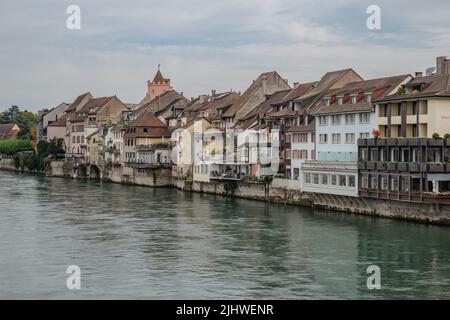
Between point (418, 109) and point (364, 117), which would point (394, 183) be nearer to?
point (418, 109)

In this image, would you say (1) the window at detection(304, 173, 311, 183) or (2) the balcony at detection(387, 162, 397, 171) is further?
(1) the window at detection(304, 173, 311, 183)

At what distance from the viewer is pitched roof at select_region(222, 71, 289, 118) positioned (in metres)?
96.9

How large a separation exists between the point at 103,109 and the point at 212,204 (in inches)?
2480

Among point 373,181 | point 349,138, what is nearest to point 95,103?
point 349,138

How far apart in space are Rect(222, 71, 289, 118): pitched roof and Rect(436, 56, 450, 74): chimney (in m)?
35.2

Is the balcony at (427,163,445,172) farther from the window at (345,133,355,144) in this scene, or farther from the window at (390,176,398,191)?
the window at (345,133,355,144)

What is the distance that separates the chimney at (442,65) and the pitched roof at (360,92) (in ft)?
8.02

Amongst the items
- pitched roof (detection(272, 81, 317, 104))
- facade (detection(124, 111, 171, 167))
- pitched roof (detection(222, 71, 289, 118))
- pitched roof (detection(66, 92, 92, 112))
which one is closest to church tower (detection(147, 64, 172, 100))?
pitched roof (detection(66, 92, 92, 112))

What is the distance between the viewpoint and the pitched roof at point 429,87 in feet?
185

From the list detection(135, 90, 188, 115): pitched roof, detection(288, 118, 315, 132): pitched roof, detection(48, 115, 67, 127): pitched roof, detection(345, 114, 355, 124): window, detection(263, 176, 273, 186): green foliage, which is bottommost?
detection(263, 176, 273, 186): green foliage

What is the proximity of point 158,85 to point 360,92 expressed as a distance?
94111 millimetres

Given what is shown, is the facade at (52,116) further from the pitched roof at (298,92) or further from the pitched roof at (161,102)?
the pitched roof at (298,92)
